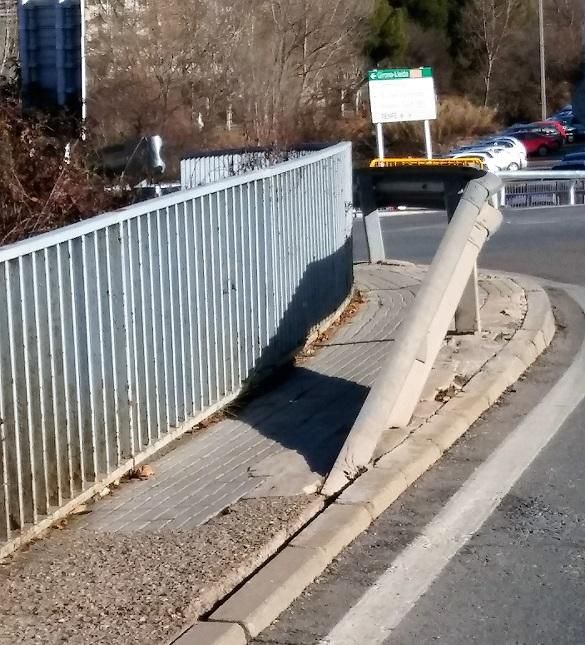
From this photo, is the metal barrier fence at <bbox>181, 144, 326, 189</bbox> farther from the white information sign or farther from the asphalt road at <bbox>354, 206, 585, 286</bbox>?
the white information sign

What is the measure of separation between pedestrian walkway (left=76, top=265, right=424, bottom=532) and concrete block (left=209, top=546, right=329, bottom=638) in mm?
709

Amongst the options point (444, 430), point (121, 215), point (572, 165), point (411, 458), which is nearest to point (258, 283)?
point (444, 430)

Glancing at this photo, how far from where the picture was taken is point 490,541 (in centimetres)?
584

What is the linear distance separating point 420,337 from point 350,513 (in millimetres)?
1718

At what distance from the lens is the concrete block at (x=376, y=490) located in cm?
620

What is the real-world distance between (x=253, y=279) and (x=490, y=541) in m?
3.49

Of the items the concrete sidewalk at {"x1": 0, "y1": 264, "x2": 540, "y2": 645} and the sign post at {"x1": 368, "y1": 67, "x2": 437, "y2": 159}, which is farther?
A: the sign post at {"x1": 368, "y1": 67, "x2": 437, "y2": 159}

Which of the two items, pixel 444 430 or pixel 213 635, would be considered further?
pixel 444 430

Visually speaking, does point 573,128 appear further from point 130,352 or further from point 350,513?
point 350,513

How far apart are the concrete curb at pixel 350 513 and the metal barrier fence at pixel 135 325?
4.24 feet


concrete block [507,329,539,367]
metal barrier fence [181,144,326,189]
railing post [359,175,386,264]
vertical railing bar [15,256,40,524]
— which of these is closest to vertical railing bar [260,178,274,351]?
concrete block [507,329,539,367]

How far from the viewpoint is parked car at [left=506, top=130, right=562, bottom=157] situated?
6169 cm

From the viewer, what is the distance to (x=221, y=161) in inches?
544

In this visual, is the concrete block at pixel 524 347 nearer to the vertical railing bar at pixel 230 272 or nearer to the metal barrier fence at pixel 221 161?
the vertical railing bar at pixel 230 272
